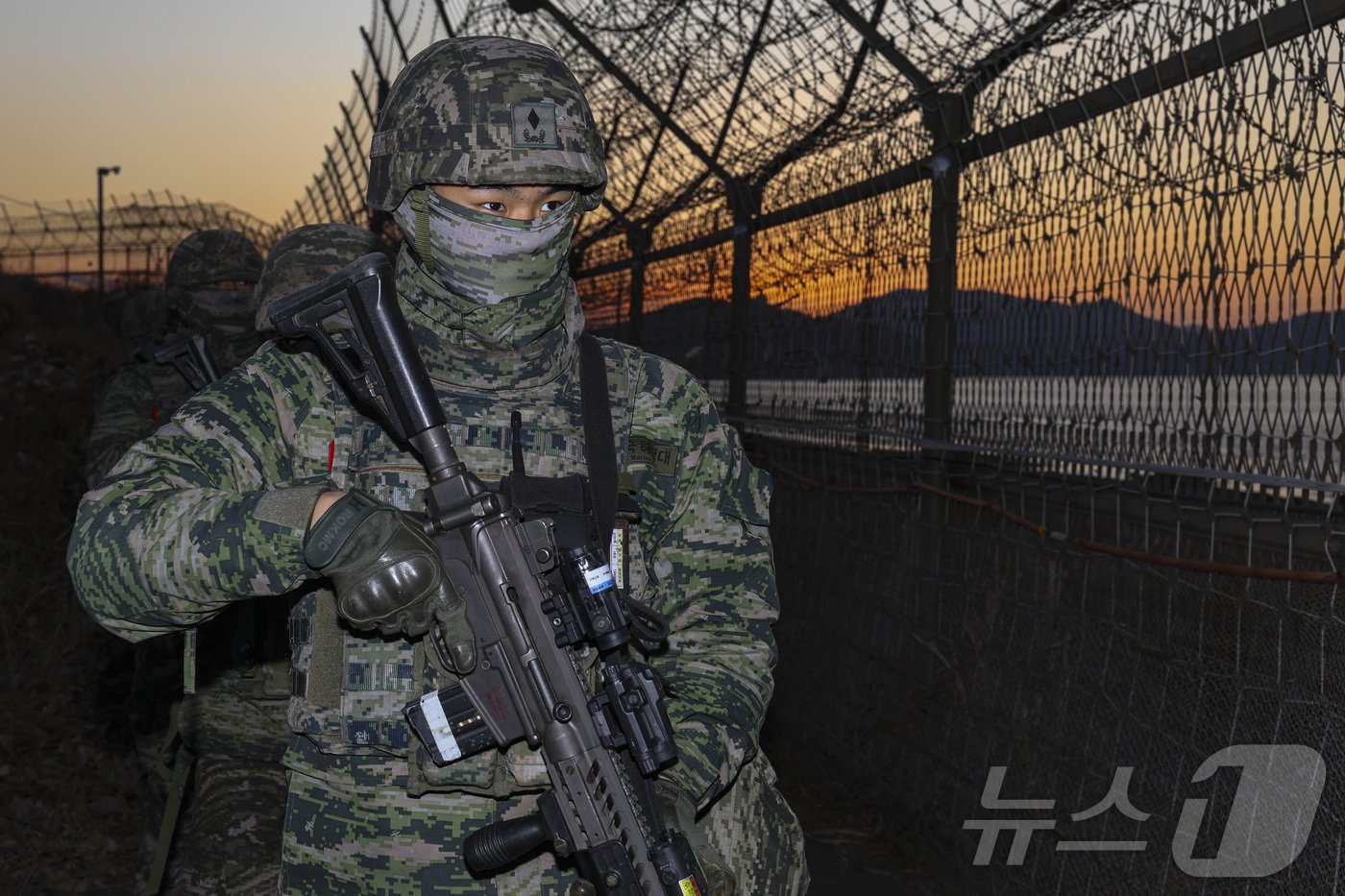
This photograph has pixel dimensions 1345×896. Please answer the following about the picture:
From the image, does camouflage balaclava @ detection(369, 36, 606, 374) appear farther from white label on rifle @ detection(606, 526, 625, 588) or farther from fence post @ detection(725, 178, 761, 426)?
fence post @ detection(725, 178, 761, 426)

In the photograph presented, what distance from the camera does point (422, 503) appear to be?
6.85 ft

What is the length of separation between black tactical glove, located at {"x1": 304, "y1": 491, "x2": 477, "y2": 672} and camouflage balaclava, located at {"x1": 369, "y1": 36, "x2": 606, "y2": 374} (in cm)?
49

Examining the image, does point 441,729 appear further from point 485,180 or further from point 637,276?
point 637,276

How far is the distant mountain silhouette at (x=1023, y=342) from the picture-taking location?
2.81 meters

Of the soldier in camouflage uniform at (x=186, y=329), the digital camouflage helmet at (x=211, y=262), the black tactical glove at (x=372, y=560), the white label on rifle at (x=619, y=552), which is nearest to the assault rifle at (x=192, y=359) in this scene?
the soldier in camouflage uniform at (x=186, y=329)

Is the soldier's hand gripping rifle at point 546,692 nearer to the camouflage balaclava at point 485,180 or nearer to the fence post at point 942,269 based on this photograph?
the camouflage balaclava at point 485,180

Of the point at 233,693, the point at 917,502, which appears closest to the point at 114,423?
the point at 233,693

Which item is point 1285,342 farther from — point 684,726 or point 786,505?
point 786,505

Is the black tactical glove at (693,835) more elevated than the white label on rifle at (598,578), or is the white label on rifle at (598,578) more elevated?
the white label on rifle at (598,578)

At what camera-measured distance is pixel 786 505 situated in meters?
6.29

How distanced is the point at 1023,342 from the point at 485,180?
6.99 feet

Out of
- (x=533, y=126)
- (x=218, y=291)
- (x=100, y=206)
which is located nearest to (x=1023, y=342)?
(x=533, y=126)

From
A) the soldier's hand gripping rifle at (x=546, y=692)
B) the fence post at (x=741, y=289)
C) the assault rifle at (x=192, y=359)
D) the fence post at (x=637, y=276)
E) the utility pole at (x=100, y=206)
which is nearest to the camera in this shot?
the soldier's hand gripping rifle at (x=546, y=692)

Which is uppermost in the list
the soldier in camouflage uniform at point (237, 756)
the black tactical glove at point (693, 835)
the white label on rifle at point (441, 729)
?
the white label on rifle at point (441, 729)
